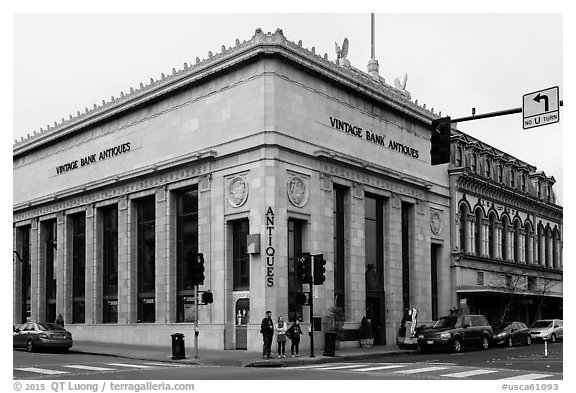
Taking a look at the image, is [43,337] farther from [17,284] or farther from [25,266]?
[25,266]

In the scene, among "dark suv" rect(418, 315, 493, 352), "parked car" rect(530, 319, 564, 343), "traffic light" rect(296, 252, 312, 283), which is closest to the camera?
"traffic light" rect(296, 252, 312, 283)

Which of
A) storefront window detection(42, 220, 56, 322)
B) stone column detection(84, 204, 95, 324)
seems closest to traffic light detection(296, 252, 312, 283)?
stone column detection(84, 204, 95, 324)

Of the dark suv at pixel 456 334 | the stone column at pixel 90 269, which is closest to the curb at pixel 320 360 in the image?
the dark suv at pixel 456 334

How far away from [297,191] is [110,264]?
563 inches

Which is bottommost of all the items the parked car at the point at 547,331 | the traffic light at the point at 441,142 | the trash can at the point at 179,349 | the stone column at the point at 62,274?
the parked car at the point at 547,331

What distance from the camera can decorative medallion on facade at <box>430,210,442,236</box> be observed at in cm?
4684

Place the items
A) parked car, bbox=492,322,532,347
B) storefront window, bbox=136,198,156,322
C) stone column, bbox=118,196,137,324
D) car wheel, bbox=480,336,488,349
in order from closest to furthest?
car wheel, bbox=480,336,488,349 → parked car, bbox=492,322,532,347 → storefront window, bbox=136,198,156,322 → stone column, bbox=118,196,137,324

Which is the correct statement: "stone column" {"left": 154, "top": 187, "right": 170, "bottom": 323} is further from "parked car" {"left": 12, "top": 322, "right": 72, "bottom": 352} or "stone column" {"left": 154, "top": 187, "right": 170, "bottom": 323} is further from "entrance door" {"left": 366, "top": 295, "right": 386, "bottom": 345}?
"entrance door" {"left": 366, "top": 295, "right": 386, "bottom": 345}

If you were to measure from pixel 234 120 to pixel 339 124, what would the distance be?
5.73 meters

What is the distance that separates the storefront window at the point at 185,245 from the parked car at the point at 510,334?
15422mm

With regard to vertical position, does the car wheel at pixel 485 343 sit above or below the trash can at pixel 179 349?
below

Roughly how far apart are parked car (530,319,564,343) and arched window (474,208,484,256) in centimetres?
598

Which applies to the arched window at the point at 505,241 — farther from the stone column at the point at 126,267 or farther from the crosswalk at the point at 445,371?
the crosswalk at the point at 445,371

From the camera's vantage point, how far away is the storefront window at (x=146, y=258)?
41594mm
